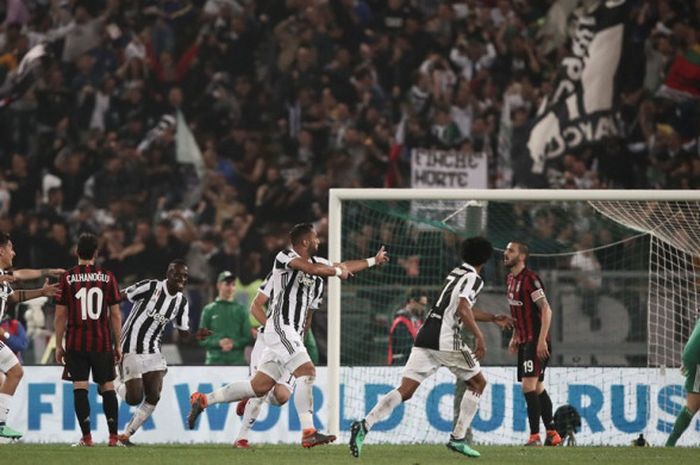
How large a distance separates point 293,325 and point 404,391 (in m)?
1.16

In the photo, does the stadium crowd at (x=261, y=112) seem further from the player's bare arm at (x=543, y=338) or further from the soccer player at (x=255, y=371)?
the player's bare arm at (x=543, y=338)

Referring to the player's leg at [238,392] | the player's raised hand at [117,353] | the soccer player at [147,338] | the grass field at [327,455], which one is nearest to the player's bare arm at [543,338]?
the grass field at [327,455]

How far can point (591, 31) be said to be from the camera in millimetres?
17719

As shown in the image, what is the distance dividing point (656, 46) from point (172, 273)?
878cm

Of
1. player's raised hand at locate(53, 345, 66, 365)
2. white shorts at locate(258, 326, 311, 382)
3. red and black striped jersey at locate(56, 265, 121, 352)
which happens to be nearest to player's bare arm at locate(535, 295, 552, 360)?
white shorts at locate(258, 326, 311, 382)

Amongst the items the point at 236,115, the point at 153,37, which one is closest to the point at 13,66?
the point at 153,37

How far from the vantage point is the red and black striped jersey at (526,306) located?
12.8m

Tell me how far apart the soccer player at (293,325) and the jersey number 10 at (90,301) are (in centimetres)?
123

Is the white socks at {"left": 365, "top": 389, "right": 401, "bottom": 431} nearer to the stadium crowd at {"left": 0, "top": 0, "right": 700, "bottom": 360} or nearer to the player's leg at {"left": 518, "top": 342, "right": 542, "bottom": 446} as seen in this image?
the player's leg at {"left": 518, "top": 342, "right": 542, "bottom": 446}

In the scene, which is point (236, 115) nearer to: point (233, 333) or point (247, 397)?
point (233, 333)

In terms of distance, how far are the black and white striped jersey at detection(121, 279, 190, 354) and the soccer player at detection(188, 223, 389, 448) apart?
1314mm

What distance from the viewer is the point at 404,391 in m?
10.9

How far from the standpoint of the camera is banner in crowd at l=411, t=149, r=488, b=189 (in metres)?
16.7

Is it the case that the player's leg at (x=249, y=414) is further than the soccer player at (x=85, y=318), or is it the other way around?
the player's leg at (x=249, y=414)
